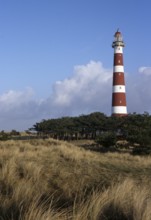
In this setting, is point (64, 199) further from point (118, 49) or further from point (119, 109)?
point (118, 49)

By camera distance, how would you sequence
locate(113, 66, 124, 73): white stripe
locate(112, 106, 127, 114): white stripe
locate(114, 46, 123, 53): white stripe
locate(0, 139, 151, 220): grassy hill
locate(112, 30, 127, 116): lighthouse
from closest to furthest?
locate(0, 139, 151, 220): grassy hill, locate(112, 30, 127, 116): lighthouse, locate(112, 106, 127, 114): white stripe, locate(113, 66, 124, 73): white stripe, locate(114, 46, 123, 53): white stripe

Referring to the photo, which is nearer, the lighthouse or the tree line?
the lighthouse

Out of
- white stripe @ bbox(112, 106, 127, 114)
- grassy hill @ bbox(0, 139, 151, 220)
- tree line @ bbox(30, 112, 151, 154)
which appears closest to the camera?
grassy hill @ bbox(0, 139, 151, 220)

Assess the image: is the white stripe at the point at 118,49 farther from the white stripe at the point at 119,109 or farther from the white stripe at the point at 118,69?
the white stripe at the point at 119,109

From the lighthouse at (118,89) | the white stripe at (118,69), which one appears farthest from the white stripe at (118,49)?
the white stripe at (118,69)

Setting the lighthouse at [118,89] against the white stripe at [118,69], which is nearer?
the lighthouse at [118,89]

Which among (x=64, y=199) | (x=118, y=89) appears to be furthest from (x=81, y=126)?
(x=64, y=199)

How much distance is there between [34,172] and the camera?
42.9 feet

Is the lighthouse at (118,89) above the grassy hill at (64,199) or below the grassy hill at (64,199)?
above

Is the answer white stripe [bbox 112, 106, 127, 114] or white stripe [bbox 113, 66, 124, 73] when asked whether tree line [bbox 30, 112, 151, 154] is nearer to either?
white stripe [bbox 112, 106, 127, 114]

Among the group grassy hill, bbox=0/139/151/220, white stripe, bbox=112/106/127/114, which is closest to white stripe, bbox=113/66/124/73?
white stripe, bbox=112/106/127/114

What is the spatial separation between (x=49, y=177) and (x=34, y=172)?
2.50ft

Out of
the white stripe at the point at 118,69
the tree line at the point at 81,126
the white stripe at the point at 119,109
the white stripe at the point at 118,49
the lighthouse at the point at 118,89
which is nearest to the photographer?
the lighthouse at the point at 118,89

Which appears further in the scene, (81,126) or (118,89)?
(81,126)
